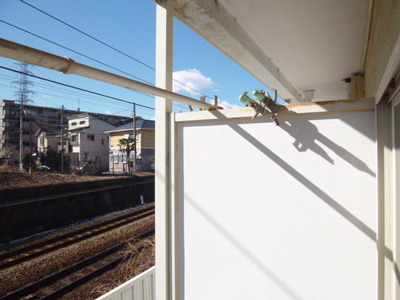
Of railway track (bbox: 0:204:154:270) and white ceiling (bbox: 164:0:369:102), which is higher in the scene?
white ceiling (bbox: 164:0:369:102)

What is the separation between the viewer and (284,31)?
2.18 m

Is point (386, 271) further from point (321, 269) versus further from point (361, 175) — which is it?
point (361, 175)

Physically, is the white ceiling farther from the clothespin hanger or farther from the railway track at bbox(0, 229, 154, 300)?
the railway track at bbox(0, 229, 154, 300)

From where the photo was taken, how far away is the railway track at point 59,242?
20.5ft

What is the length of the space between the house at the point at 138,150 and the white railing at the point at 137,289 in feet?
51.6

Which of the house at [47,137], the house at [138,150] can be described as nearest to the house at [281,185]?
the house at [138,150]

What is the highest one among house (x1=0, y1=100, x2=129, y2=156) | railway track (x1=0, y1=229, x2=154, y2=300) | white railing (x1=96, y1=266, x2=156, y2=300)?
house (x1=0, y1=100, x2=129, y2=156)

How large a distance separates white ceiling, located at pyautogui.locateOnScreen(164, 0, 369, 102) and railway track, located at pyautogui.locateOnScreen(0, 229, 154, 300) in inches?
227

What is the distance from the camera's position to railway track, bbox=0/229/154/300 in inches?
192

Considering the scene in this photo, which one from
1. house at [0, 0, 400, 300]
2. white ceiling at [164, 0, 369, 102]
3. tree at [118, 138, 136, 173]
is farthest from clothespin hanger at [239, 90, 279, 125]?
tree at [118, 138, 136, 173]

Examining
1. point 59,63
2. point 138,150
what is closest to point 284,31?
point 59,63

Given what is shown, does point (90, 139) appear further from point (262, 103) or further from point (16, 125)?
point (262, 103)

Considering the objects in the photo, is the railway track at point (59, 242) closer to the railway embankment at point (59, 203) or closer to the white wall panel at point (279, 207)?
the railway embankment at point (59, 203)

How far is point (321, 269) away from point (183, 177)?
941mm
